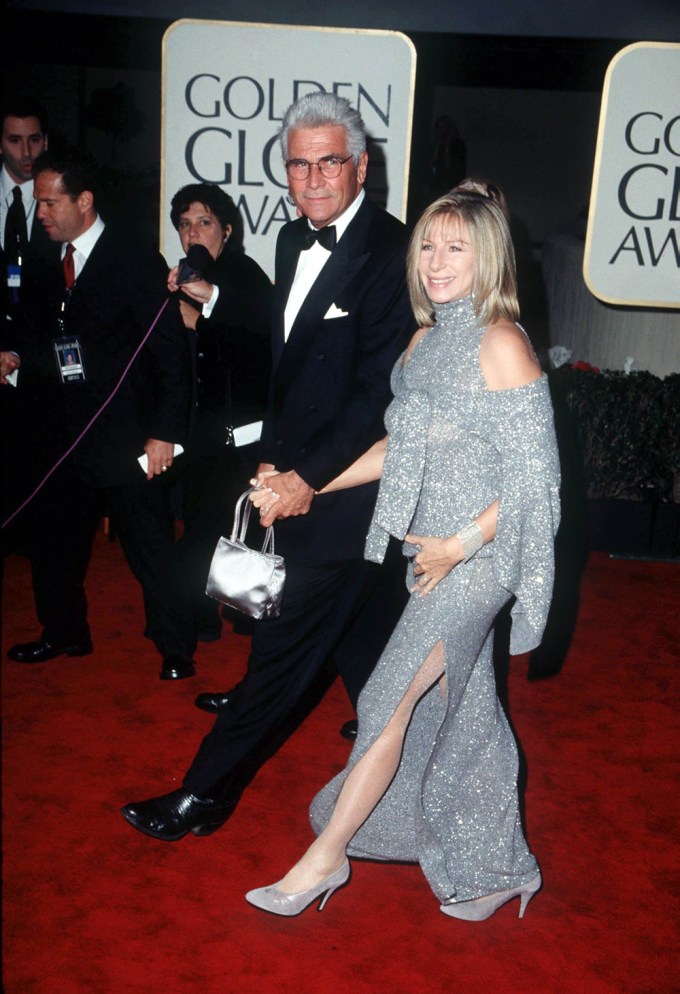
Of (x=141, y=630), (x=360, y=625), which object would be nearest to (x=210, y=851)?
(x=360, y=625)

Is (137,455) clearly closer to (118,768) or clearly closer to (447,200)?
(118,768)

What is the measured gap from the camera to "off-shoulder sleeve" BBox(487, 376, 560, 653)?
238 centimetres

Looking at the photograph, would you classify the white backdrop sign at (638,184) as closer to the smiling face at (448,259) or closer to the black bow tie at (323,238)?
the black bow tie at (323,238)

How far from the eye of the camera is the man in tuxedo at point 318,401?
272cm

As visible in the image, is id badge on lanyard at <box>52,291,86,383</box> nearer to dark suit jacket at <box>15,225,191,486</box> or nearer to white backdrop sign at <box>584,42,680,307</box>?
dark suit jacket at <box>15,225,191,486</box>

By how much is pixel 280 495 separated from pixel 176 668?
5.35 ft

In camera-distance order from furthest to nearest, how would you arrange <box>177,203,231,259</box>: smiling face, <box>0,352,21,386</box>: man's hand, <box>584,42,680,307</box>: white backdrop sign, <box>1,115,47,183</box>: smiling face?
<box>584,42,680,307</box>: white backdrop sign, <box>1,115,47,183</box>: smiling face, <box>177,203,231,259</box>: smiling face, <box>0,352,21,386</box>: man's hand

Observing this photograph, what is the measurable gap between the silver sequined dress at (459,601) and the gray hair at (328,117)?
0.55m

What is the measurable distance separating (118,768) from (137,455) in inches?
42.6

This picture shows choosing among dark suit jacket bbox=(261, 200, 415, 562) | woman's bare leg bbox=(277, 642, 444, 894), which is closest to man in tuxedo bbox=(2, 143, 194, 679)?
dark suit jacket bbox=(261, 200, 415, 562)

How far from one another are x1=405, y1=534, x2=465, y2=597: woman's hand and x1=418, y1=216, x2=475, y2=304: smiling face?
0.54m

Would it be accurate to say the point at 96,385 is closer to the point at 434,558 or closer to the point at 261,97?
the point at 434,558

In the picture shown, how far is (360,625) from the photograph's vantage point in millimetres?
3346

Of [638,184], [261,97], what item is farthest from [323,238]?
[638,184]
